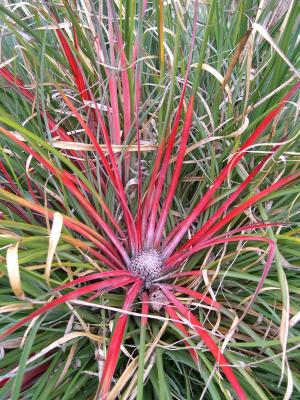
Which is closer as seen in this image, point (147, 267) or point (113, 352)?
point (113, 352)

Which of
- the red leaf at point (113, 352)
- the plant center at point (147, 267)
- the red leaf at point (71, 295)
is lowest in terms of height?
the plant center at point (147, 267)

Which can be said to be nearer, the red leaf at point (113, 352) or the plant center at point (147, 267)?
the red leaf at point (113, 352)

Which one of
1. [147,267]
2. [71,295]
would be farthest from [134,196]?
[71,295]

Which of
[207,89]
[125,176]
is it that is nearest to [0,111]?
[125,176]

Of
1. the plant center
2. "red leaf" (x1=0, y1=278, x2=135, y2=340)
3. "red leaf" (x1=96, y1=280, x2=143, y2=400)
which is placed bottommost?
the plant center

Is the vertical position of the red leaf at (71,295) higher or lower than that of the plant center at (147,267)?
higher

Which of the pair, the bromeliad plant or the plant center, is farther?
the plant center

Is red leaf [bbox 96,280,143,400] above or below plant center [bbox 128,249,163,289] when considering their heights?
above

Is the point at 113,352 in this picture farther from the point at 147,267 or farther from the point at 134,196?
the point at 134,196
